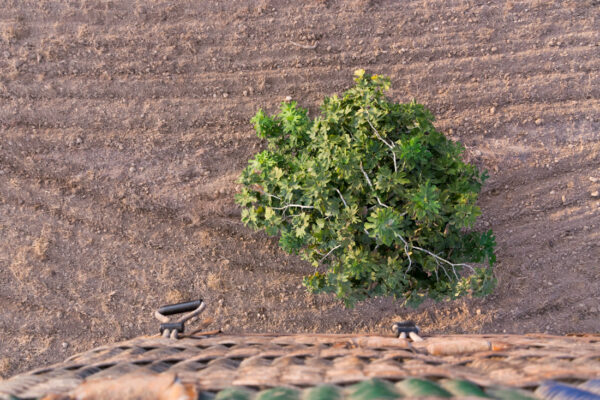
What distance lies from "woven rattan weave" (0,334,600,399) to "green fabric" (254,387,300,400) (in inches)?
1.1

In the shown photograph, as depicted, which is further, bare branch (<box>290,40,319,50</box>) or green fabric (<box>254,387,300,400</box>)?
bare branch (<box>290,40,319,50</box>)

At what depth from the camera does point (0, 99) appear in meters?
3.15

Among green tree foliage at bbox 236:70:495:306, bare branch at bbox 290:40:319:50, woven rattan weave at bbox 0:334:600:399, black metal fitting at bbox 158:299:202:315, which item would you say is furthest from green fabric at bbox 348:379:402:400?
bare branch at bbox 290:40:319:50

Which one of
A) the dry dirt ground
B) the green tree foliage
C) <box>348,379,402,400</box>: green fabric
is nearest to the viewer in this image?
<box>348,379,402,400</box>: green fabric

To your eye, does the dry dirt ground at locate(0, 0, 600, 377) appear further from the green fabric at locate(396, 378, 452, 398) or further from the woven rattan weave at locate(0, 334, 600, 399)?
the green fabric at locate(396, 378, 452, 398)

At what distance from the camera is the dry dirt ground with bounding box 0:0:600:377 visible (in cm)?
310

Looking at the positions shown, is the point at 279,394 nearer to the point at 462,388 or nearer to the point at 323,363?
the point at 323,363

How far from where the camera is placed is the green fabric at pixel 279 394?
3.56ft

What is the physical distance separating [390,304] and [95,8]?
317 centimetres

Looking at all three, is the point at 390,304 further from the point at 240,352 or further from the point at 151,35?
the point at 151,35

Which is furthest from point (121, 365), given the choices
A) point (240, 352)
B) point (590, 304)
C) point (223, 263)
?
point (590, 304)

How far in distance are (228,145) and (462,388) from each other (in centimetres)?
245

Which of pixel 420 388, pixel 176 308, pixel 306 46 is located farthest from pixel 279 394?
pixel 306 46

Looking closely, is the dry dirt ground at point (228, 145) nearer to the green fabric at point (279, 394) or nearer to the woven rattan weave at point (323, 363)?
the woven rattan weave at point (323, 363)
